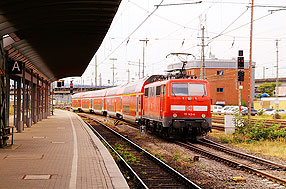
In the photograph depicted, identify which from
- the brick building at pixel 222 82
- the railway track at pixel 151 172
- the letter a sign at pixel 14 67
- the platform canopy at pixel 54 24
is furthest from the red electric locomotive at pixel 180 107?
the brick building at pixel 222 82

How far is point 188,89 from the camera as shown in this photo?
1778 cm

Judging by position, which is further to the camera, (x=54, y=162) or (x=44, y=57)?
(x=44, y=57)

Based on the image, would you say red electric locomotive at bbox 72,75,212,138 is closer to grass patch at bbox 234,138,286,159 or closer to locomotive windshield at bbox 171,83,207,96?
locomotive windshield at bbox 171,83,207,96

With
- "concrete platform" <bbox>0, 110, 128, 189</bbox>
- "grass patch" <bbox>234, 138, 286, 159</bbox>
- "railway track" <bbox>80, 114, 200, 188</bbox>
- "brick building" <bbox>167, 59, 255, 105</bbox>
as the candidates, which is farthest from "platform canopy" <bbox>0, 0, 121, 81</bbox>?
"brick building" <bbox>167, 59, 255, 105</bbox>

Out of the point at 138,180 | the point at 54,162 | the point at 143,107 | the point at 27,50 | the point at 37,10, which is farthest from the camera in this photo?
the point at 143,107

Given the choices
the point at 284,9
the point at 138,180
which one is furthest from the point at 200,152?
the point at 284,9

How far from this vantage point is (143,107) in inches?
891

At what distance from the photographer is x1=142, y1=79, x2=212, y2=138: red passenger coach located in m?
17.4

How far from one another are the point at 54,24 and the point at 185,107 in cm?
791

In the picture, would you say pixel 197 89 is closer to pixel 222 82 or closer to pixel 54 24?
pixel 54 24

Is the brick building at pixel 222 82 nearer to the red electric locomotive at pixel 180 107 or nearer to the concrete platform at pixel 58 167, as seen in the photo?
the red electric locomotive at pixel 180 107

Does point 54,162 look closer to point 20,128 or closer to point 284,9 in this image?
point 20,128

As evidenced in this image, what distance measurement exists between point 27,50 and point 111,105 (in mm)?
20893

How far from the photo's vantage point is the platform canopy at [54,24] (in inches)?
372
